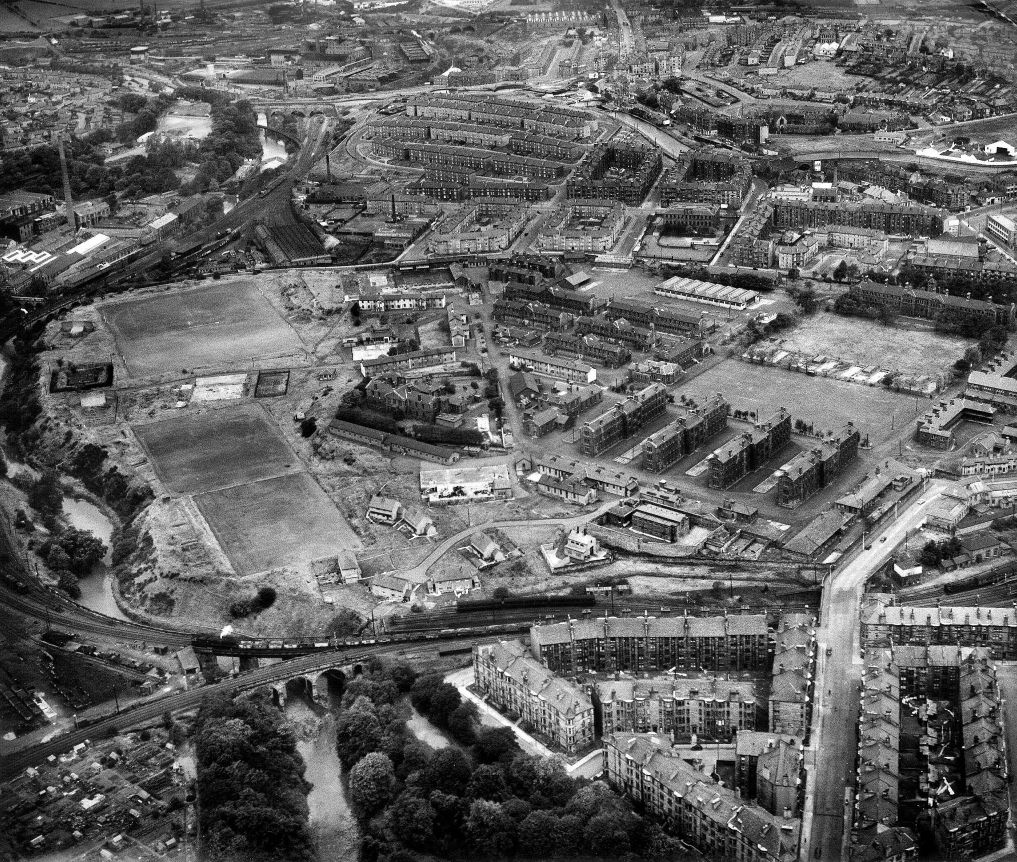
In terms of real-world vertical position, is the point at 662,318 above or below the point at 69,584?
above

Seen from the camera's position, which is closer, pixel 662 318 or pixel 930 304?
pixel 662 318

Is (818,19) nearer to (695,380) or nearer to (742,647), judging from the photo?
(695,380)

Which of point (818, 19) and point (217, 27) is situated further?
point (217, 27)

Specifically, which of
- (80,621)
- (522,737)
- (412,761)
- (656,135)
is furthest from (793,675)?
(656,135)

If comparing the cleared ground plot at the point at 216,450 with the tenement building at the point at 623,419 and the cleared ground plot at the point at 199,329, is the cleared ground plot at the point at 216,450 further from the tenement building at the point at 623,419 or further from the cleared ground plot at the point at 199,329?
the tenement building at the point at 623,419

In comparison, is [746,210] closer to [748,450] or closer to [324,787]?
[748,450]

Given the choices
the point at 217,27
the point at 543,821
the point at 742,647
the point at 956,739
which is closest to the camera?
the point at 543,821

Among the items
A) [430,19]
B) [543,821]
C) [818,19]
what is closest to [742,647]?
[543,821]
